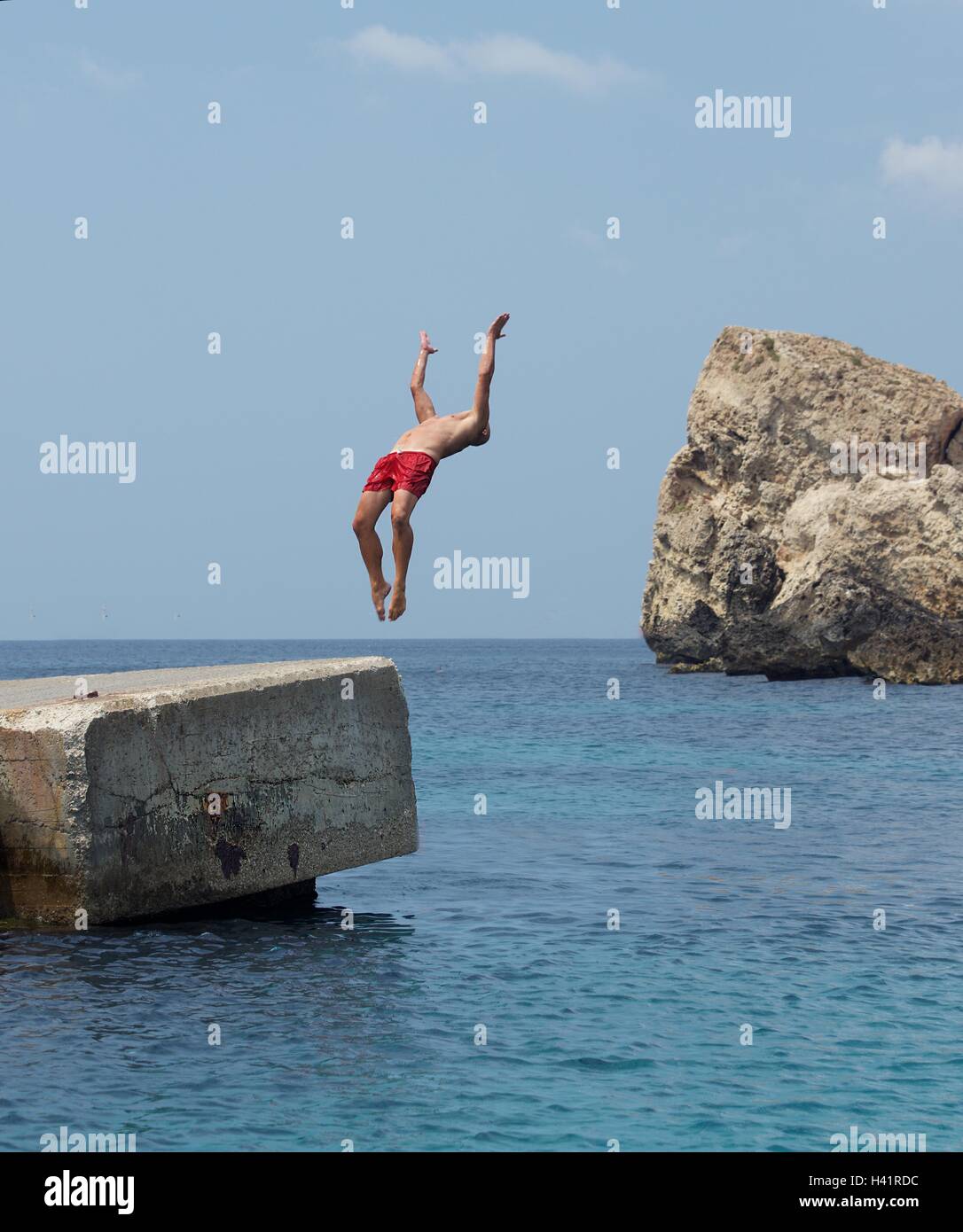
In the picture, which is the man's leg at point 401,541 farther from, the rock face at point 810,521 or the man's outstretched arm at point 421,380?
the rock face at point 810,521

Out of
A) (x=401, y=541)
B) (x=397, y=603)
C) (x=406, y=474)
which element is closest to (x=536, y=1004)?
(x=397, y=603)

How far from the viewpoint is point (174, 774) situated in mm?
10320

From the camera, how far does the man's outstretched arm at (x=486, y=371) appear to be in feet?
31.2

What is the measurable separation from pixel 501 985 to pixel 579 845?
7008mm

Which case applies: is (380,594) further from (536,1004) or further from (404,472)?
(536,1004)

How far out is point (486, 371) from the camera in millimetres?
9602

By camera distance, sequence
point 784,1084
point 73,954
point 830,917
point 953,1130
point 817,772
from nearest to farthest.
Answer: point 953,1130
point 784,1084
point 73,954
point 830,917
point 817,772

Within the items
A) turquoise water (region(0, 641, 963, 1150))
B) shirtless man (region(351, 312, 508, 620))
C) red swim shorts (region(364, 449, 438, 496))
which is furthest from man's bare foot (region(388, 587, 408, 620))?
turquoise water (region(0, 641, 963, 1150))

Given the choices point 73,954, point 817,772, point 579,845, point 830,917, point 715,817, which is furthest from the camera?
point 817,772

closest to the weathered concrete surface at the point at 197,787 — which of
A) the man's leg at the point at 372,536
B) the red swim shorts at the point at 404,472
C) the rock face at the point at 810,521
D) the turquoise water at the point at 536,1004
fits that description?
the turquoise water at the point at 536,1004

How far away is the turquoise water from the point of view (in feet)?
24.6

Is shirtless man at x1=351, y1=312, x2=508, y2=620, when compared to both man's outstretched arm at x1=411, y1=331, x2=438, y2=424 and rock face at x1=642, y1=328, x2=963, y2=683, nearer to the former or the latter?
man's outstretched arm at x1=411, y1=331, x2=438, y2=424
